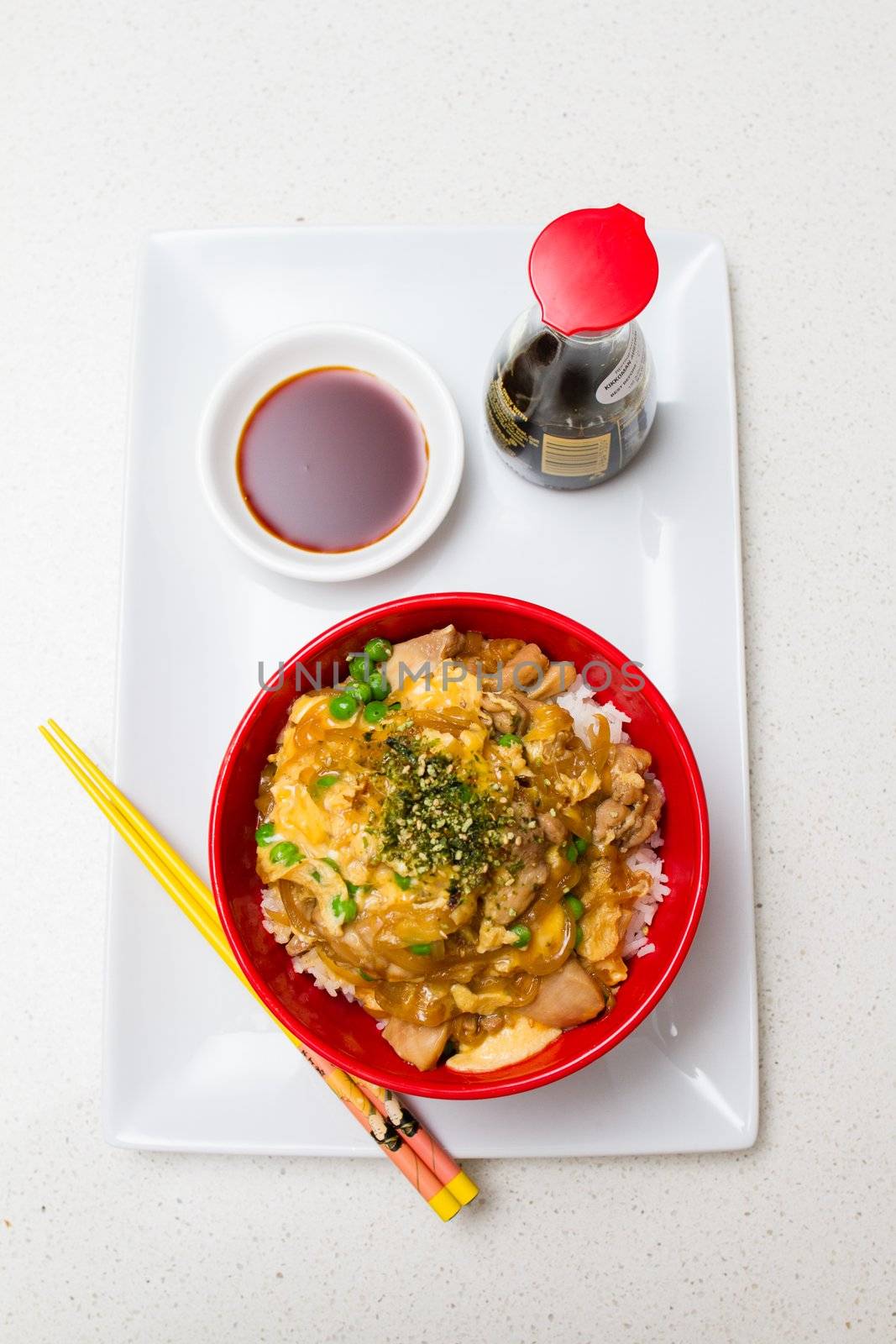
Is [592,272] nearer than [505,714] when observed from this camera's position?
Yes

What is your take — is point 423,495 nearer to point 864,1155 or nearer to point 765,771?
point 765,771

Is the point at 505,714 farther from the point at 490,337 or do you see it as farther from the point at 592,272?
the point at 490,337

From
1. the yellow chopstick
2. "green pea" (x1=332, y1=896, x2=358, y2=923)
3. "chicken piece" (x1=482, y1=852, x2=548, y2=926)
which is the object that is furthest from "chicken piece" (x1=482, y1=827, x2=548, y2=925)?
the yellow chopstick

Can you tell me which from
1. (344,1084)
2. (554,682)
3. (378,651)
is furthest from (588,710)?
(344,1084)

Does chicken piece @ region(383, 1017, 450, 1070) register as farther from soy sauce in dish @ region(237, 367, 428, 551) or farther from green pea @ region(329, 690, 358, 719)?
soy sauce in dish @ region(237, 367, 428, 551)

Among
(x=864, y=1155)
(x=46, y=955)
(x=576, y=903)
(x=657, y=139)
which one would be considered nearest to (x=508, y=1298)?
(x=864, y=1155)

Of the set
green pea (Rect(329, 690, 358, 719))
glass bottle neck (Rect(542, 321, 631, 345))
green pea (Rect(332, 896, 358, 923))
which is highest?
glass bottle neck (Rect(542, 321, 631, 345))
